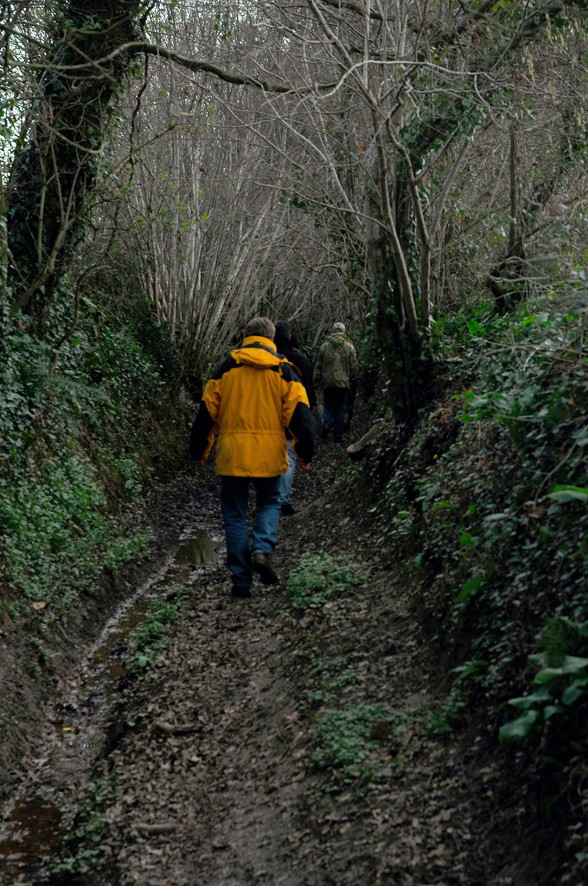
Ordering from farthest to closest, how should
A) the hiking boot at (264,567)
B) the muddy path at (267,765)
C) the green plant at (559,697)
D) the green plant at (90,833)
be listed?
the hiking boot at (264,567)
the green plant at (90,833)
the muddy path at (267,765)
the green plant at (559,697)

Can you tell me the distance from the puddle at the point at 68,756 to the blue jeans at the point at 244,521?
42.6 inches

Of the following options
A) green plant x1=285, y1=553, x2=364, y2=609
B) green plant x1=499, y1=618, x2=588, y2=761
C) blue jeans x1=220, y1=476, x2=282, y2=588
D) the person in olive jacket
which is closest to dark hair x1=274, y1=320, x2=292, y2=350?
blue jeans x1=220, y1=476, x2=282, y2=588

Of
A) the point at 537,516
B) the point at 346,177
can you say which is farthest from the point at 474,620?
the point at 346,177

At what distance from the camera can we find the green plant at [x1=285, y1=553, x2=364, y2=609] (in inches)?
289

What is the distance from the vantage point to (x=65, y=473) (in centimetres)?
978

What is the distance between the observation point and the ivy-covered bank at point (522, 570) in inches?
134

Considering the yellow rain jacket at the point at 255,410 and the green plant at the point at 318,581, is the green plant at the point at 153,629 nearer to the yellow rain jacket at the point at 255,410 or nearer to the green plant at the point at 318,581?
the green plant at the point at 318,581

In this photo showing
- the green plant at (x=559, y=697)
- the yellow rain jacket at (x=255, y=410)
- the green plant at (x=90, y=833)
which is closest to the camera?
the green plant at (x=559, y=697)

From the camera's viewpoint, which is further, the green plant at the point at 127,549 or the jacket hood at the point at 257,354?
the green plant at the point at 127,549

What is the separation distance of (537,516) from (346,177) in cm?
1104

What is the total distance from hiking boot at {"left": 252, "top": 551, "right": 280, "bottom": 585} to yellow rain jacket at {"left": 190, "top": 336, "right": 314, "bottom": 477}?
0.77 m

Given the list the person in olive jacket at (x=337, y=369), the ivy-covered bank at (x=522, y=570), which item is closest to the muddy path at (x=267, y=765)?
the ivy-covered bank at (x=522, y=570)

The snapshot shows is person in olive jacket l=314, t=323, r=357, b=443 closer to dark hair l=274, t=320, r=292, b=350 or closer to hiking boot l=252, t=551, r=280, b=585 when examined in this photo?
dark hair l=274, t=320, r=292, b=350

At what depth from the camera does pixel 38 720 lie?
614 centimetres
